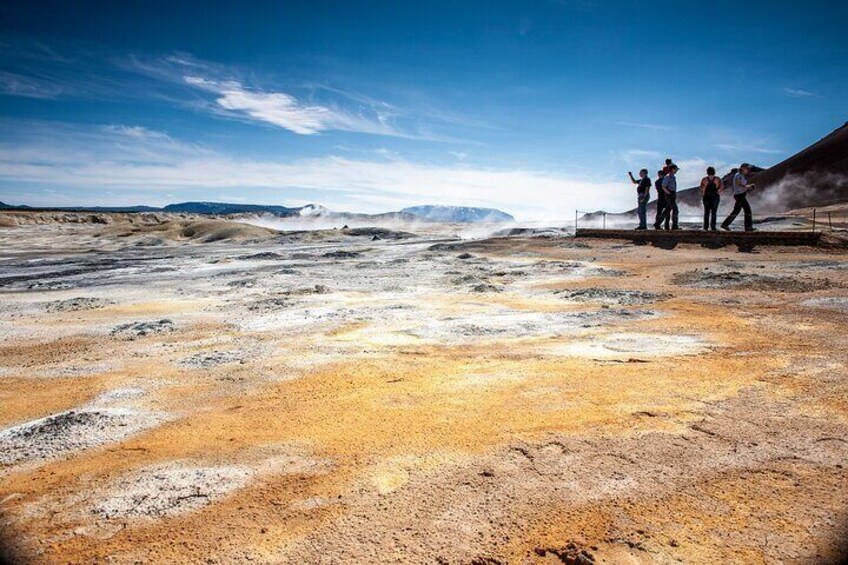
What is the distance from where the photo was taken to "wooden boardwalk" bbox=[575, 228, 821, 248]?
44.3 ft

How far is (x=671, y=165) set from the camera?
49.3ft

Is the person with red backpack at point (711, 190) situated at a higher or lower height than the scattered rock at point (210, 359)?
higher

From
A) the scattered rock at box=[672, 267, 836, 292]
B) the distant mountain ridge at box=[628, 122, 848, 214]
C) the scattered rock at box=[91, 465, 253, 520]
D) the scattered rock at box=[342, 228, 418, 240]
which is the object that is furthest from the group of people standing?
the distant mountain ridge at box=[628, 122, 848, 214]

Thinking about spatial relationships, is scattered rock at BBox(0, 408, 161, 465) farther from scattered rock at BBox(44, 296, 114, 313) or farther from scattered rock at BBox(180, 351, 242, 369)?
scattered rock at BBox(44, 296, 114, 313)

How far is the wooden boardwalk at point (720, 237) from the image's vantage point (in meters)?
13.5

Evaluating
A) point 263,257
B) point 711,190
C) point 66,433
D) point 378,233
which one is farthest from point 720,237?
point 378,233

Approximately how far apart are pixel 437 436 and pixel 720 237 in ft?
46.0

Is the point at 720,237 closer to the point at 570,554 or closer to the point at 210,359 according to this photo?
the point at 210,359

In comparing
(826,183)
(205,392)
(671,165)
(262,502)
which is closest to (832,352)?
(262,502)

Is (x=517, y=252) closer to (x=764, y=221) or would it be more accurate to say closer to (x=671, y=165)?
(x=671, y=165)

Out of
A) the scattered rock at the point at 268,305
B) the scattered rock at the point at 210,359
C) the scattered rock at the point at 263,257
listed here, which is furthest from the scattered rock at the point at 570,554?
the scattered rock at the point at 263,257

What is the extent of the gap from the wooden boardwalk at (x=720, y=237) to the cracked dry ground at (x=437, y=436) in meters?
6.67

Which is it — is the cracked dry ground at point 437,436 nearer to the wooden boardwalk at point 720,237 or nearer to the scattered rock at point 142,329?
the scattered rock at point 142,329

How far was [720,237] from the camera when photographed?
1459 cm
